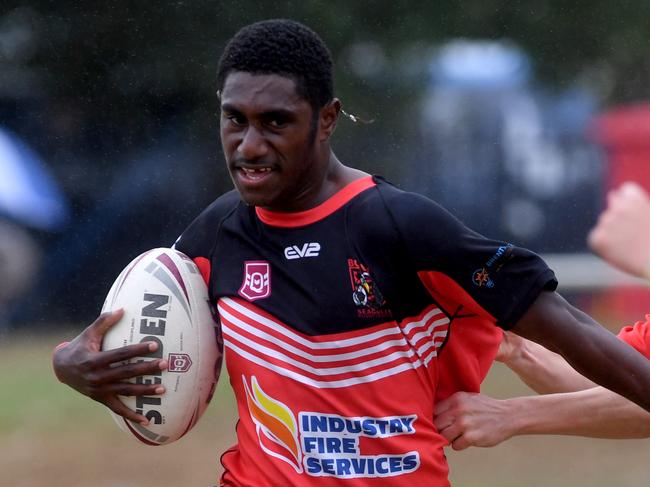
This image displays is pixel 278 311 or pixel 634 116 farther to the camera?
pixel 634 116

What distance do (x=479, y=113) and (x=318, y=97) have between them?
17.4 feet

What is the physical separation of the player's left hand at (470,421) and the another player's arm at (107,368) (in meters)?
0.74

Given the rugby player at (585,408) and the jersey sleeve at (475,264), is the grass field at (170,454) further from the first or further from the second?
the jersey sleeve at (475,264)

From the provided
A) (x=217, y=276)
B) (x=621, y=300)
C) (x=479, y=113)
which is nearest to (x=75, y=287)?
(x=479, y=113)

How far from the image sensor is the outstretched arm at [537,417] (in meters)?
3.10

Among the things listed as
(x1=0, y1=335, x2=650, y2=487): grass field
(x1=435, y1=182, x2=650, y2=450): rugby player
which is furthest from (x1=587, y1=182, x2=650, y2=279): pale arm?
(x1=0, y1=335, x2=650, y2=487): grass field

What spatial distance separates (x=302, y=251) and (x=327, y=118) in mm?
358

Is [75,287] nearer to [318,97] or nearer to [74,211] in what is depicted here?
[74,211]

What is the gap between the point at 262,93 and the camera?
295cm

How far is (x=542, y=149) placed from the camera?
8.34m

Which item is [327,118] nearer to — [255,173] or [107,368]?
[255,173]

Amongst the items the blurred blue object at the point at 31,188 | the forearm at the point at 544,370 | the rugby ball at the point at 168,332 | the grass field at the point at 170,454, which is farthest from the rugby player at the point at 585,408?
the blurred blue object at the point at 31,188

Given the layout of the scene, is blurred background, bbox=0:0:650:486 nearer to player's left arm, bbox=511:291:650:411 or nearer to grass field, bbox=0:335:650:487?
grass field, bbox=0:335:650:487

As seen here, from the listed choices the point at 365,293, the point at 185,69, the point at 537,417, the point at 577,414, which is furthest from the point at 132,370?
the point at 185,69
